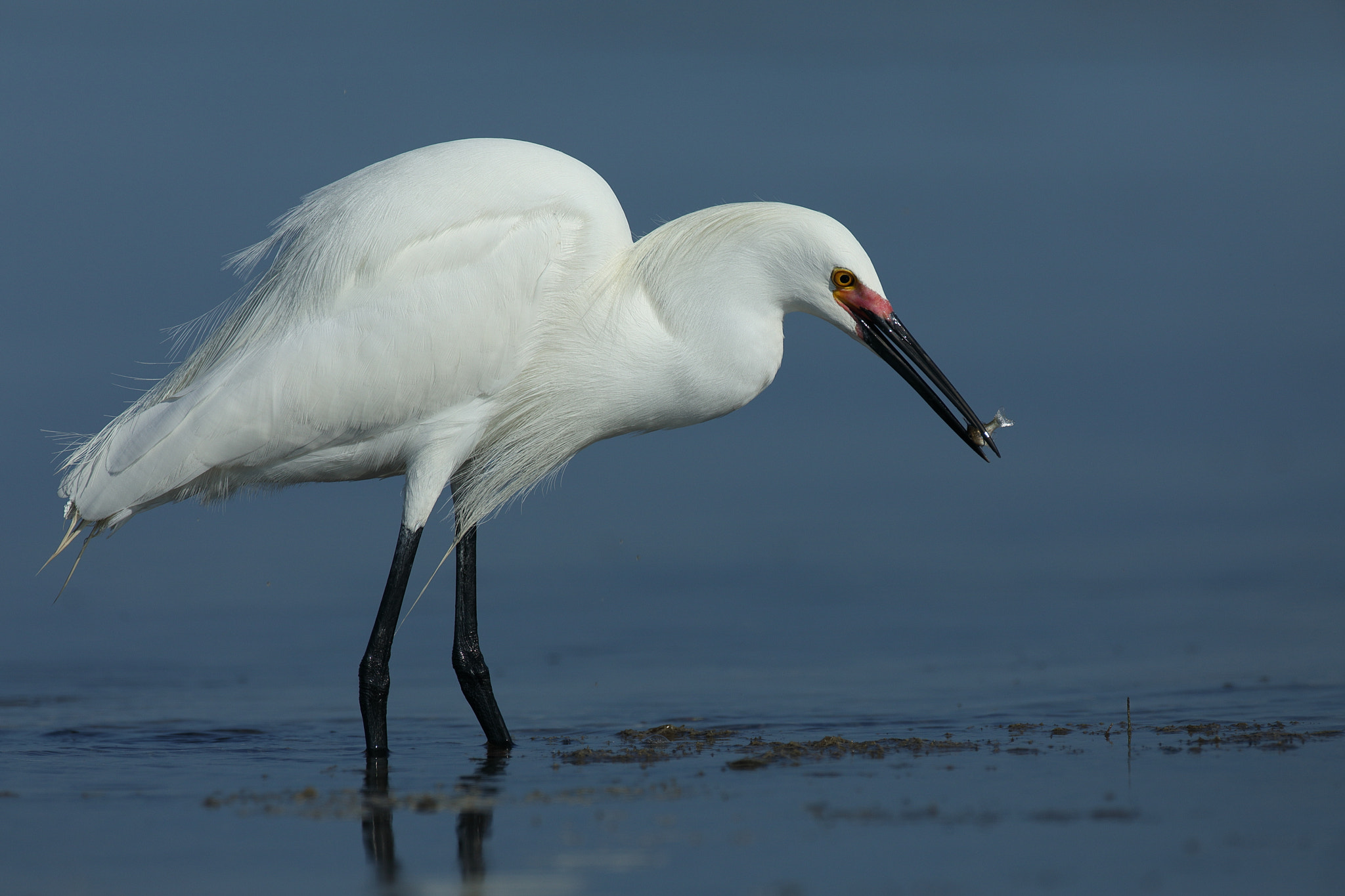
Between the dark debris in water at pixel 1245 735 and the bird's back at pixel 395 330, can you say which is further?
the bird's back at pixel 395 330

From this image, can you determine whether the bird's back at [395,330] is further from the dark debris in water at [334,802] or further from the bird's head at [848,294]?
the dark debris in water at [334,802]

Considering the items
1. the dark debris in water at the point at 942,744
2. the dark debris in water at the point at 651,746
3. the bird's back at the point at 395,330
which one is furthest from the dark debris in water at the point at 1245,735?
the bird's back at the point at 395,330

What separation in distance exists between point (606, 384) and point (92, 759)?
312cm

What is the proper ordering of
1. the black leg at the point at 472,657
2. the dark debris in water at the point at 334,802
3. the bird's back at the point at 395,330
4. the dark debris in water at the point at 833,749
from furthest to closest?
1. the black leg at the point at 472,657
2. the bird's back at the point at 395,330
3. the dark debris in water at the point at 833,749
4. the dark debris in water at the point at 334,802

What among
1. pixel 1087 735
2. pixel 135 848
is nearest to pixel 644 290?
pixel 1087 735

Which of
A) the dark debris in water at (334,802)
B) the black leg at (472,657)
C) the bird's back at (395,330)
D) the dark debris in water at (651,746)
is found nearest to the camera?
the dark debris in water at (334,802)

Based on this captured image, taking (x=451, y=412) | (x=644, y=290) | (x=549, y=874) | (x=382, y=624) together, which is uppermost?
(x=644, y=290)

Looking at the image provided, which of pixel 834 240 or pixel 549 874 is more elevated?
pixel 834 240

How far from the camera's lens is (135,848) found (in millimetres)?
4602

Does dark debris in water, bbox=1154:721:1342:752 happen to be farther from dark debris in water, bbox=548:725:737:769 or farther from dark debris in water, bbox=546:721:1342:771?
dark debris in water, bbox=548:725:737:769

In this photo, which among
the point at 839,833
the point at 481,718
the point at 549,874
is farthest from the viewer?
the point at 481,718

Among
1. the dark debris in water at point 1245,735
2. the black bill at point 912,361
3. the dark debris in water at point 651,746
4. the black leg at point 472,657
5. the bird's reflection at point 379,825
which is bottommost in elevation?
the bird's reflection at point 379,825

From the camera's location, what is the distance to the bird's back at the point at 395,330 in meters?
6.54

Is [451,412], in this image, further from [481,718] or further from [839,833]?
[839,833]
